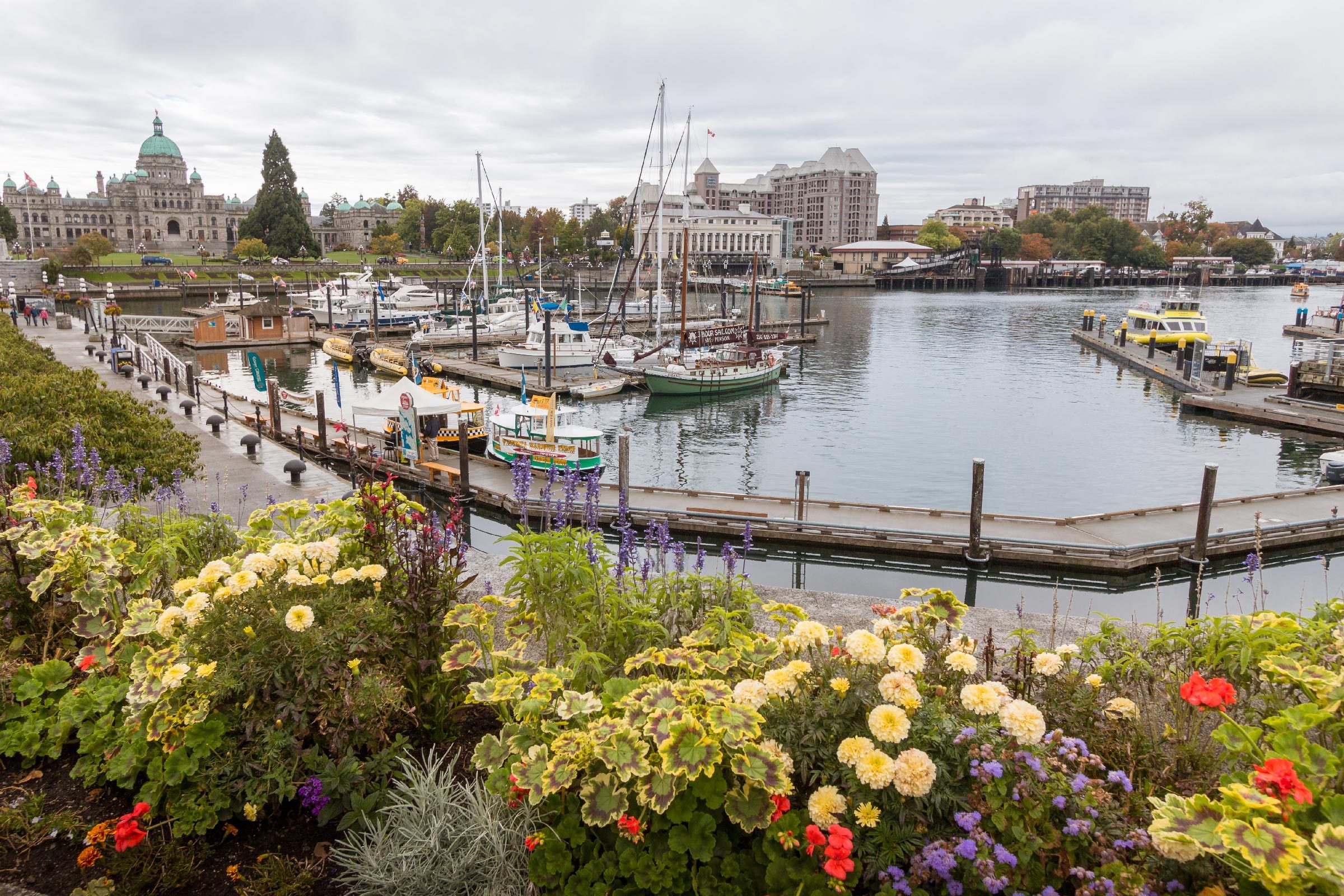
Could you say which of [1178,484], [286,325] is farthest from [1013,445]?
[286,325]

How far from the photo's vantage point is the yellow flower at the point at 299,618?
4.33m

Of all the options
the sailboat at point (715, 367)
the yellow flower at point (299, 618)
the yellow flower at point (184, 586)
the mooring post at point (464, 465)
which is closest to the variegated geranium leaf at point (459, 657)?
the yellow flower at point (299, 618)

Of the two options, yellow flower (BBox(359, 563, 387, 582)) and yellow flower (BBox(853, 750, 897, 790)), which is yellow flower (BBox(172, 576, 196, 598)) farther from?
yellow flower (BBox(853, 750, 897, 790))

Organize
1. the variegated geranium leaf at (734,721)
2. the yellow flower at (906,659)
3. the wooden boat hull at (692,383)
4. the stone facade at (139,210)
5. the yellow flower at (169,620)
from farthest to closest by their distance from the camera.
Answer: the stone facade at (139,210) < the wooden boat hull at (692,383) < the yellow flower at (169,620) < the yellow flower at (906,659) < the variegated geranium leaf at (734,721)

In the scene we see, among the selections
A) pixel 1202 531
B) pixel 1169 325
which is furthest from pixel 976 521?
pixel 1169 325

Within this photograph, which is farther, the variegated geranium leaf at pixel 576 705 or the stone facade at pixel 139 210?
the stone facade at pixel 139 210

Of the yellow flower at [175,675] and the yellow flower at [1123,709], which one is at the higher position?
the yellow flower at [175,675]

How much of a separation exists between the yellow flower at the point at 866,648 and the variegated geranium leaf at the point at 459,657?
2242 millimetres

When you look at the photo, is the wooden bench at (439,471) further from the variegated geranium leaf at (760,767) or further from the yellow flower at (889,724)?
the yellow flower at (889,724)

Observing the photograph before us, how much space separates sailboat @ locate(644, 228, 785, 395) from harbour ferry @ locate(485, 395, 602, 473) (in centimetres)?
1798

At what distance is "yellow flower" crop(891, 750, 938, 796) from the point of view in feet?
11.2

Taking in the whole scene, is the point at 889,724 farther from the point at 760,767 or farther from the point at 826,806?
the point at 760,767

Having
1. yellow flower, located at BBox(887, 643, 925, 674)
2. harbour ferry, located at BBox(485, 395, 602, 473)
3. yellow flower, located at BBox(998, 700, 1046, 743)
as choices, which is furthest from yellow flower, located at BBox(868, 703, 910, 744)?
harbour ferry, located at BBox(485, 395, 602, 473)

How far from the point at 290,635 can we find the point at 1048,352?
65237mm
